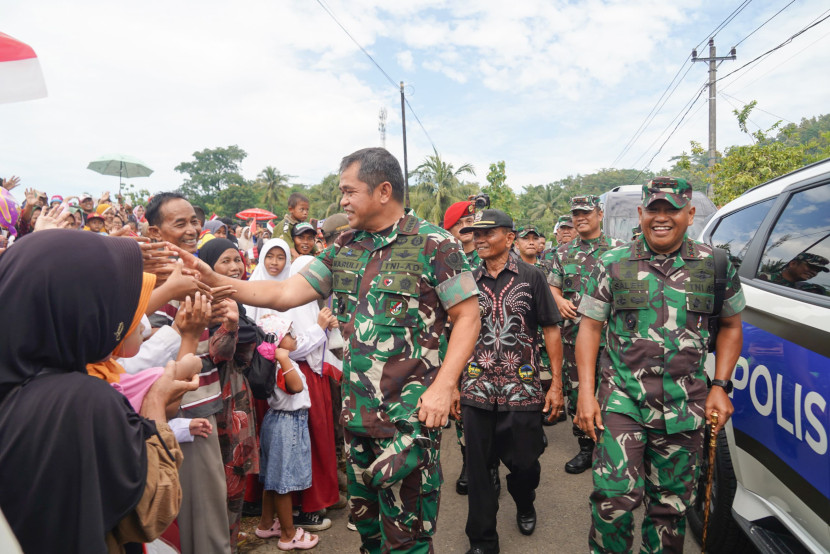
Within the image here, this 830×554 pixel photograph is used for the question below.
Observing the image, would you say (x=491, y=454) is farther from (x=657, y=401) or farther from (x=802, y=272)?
(x=802, y=272)

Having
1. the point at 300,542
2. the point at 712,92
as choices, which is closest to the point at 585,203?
the point at 300,542

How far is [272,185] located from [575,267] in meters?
53.2

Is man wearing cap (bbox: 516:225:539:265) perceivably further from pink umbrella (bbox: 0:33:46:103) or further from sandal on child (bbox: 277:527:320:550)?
pink umbrella (bbox: 0:33:46:103)

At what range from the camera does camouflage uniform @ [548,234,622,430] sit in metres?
4.82

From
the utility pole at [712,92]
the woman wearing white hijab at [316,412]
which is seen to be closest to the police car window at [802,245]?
the woman wearing white hijab at [316,412]

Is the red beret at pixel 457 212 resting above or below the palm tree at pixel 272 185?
below

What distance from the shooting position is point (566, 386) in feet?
16.3

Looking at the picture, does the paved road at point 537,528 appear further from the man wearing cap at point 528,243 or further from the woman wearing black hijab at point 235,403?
the man wearing cap at point 528,243

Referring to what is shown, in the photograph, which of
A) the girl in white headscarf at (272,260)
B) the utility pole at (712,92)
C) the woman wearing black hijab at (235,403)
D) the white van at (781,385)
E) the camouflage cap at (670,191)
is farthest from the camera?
the utility pole at (712,92)

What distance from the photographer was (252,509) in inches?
155

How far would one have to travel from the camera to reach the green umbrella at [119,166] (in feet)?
Answer: 36.3

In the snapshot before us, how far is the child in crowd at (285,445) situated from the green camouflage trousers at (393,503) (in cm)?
106

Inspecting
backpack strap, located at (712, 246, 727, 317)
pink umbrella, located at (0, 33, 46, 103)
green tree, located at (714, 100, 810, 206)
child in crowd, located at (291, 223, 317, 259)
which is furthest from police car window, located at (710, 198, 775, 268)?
green tree, located at (714, 100, 810, 206)

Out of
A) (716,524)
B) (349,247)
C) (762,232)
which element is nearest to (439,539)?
(716,524)
